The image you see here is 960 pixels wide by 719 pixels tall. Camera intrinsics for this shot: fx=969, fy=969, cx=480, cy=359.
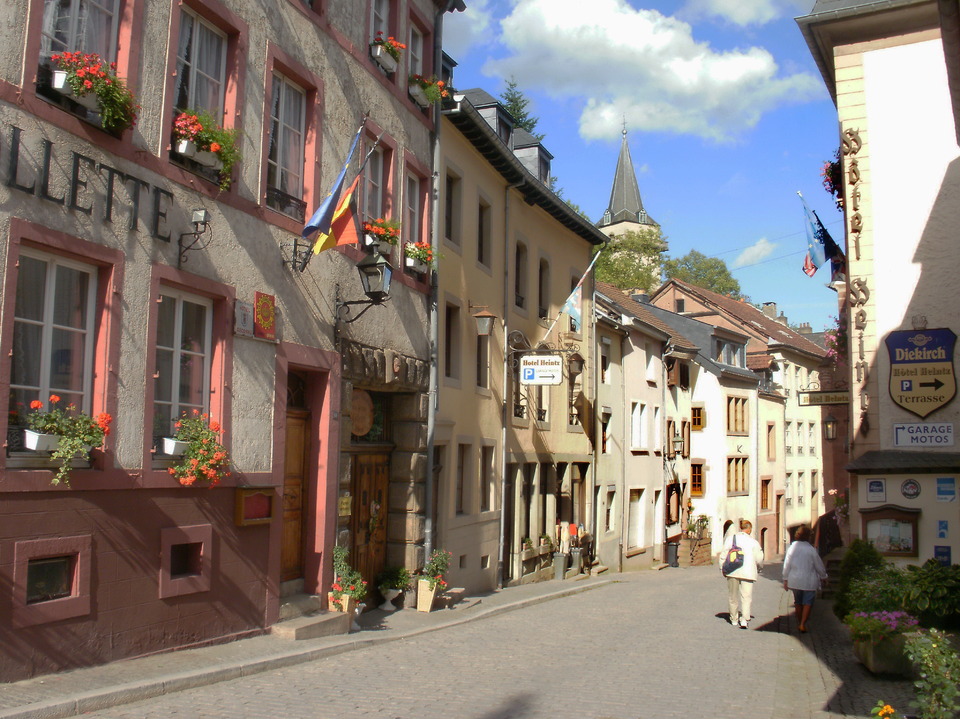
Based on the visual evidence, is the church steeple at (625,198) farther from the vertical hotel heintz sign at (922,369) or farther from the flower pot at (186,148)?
the flower pot at (186,148)

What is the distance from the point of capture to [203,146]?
9719 millimetres

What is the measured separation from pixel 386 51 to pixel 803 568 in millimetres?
9698

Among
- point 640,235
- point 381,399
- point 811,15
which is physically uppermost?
point 640,235

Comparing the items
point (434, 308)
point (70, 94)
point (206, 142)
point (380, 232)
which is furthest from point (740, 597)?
point (70, 94)

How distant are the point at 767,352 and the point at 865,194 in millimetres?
32744

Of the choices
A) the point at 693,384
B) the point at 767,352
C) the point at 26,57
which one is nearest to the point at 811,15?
the point at 26,57

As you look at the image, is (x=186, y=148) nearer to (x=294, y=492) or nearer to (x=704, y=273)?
(x=294, y=492)

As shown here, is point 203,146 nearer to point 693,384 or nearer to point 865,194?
point 865,194

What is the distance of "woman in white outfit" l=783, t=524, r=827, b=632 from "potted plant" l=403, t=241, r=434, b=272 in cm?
695

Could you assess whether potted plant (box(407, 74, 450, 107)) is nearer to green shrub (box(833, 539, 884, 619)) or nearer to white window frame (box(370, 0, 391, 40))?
white window frame (box(370, 0, 391, 40))

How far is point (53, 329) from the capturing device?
26.6ft

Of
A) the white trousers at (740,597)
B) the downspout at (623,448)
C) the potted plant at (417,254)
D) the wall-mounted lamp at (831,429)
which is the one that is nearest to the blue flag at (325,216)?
the potted plant at (417,254)

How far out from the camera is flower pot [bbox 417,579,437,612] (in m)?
14.6

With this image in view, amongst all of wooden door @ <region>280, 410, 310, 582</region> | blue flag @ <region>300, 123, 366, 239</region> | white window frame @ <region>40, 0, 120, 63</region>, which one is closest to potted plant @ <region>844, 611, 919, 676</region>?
wooden door @ <region>280, 410, 310, 582</region>
